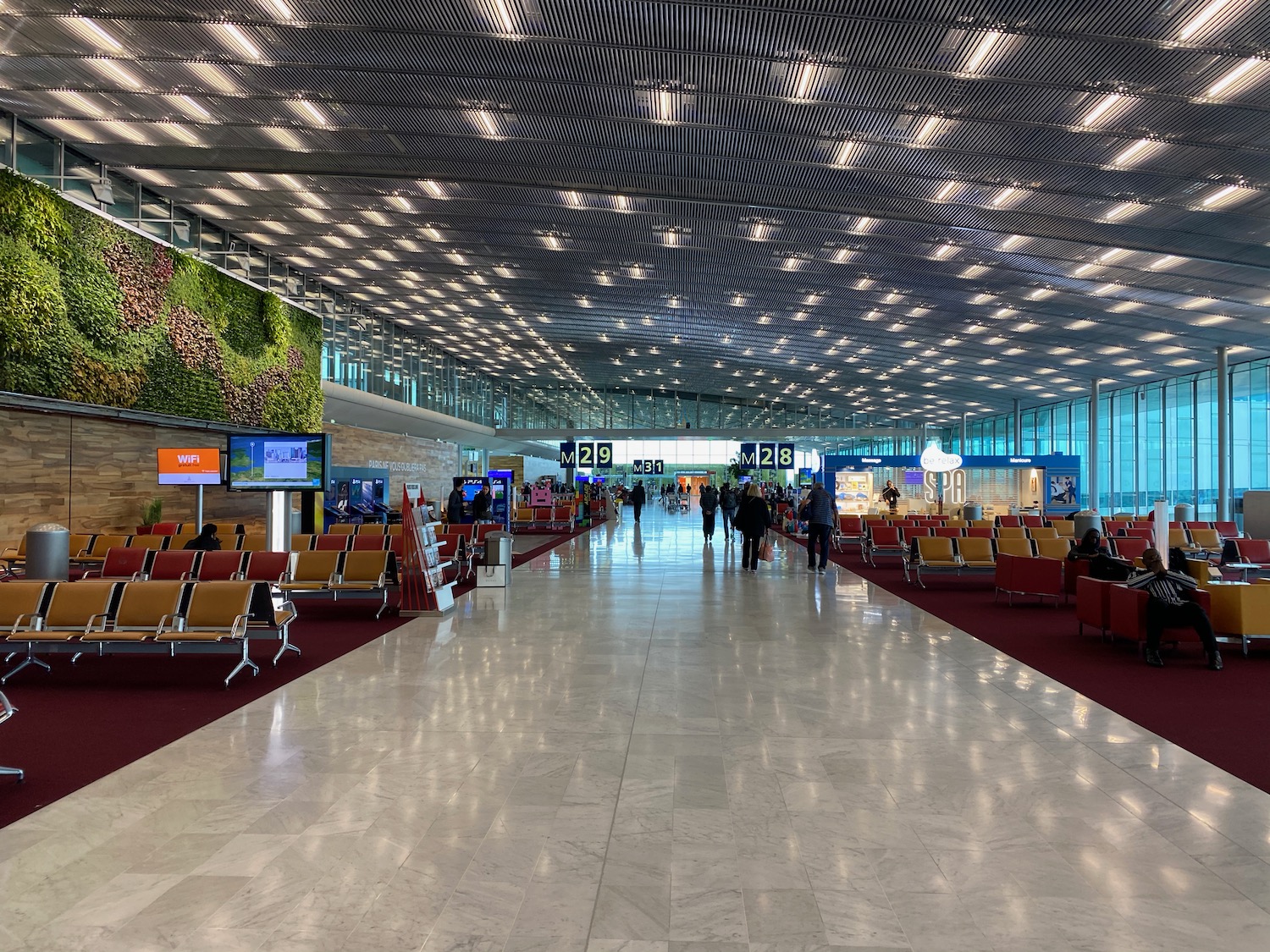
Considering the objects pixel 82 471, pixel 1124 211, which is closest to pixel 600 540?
pixel 82 471

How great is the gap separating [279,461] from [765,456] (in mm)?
17236

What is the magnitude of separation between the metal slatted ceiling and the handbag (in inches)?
290

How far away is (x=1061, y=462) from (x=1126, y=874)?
3363 centimetres

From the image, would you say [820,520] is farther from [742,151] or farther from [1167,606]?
[1167,606]

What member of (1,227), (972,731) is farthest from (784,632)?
(1,227)

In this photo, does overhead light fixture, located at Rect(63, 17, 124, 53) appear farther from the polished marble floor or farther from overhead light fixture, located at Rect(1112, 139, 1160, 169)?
overhead light fixture, located at Rect(1112, 139, 1160, 169)

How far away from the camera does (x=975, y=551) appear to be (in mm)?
15695

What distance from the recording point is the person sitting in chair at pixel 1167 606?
8.54m

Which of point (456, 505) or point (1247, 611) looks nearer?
point (1247, 611)

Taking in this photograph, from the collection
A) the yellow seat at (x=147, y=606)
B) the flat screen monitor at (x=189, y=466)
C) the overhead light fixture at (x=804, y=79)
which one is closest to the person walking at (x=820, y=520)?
the overhead light fixture at (x=804, y=79)

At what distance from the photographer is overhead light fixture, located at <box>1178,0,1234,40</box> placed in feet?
32.9

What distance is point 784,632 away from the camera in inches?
406

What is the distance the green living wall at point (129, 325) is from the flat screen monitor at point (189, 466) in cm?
243

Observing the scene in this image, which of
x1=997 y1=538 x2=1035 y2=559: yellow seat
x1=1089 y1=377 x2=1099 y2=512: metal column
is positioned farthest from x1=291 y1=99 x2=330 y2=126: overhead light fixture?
x1=1089 y1=377 x2=1099 y2=512: metal column
